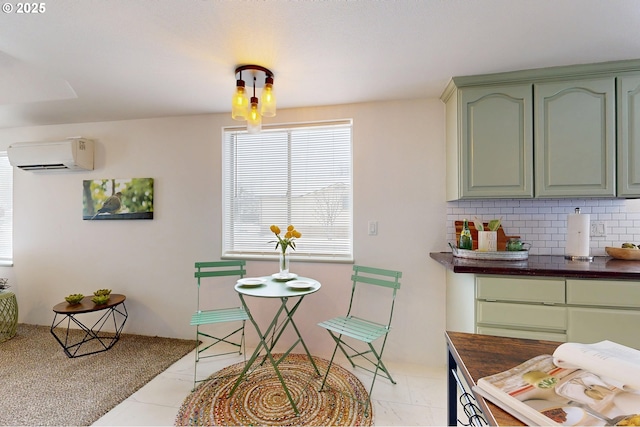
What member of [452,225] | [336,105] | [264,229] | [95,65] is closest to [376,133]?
[336,105]

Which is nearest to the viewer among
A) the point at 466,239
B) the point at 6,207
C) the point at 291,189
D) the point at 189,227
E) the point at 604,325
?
the point at 604,325

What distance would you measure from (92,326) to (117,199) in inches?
53.2

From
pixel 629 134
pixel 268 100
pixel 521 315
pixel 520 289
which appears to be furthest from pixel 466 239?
pixel 268 100

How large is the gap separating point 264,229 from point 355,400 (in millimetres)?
1581

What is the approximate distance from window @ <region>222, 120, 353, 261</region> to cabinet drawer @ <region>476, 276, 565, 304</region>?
105 cm

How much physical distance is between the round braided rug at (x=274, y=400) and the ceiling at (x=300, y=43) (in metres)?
2.20

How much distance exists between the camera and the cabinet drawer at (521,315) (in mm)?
1650

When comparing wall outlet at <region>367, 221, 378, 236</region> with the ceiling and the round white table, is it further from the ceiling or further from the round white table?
the ceiling

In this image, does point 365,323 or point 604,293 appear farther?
point 365,323

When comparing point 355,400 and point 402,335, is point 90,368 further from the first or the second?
point 402,335

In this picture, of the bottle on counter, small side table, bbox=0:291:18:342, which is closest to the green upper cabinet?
the bottle on counter

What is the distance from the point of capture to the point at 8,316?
9.09 feet

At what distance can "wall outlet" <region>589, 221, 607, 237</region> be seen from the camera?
6.82 ft

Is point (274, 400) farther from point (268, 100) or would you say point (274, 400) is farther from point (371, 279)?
point (268, 100)
